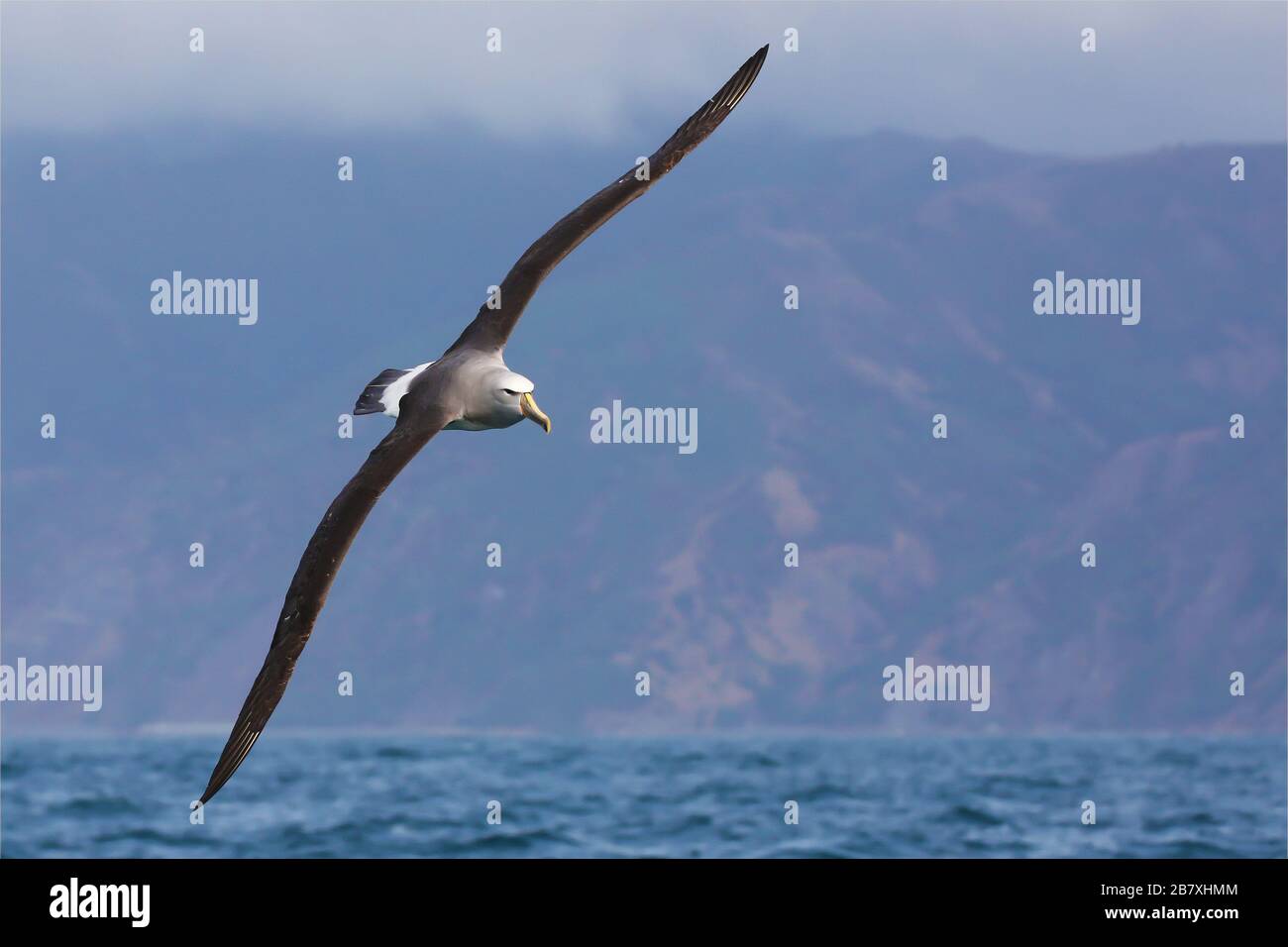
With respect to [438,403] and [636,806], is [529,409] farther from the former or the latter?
[636,806]

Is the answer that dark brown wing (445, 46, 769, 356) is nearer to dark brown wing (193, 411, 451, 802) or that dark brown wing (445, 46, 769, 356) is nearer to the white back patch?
the white back patch

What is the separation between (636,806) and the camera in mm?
61312

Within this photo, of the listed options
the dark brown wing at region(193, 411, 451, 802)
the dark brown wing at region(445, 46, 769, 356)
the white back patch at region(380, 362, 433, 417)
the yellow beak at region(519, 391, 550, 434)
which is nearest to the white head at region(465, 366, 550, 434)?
the yellow beak at region(519, 391, 550, 434)

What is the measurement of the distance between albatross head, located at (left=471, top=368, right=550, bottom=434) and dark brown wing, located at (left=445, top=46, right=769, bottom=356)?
2.67ft

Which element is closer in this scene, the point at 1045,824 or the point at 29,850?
the point at 29,850

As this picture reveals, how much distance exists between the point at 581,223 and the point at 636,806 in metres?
45.1

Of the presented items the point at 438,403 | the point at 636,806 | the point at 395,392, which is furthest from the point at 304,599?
the point at 636,806

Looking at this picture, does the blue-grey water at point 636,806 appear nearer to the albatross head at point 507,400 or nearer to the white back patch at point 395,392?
the white back patch at point 395,392

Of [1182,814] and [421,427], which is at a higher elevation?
[421,427]

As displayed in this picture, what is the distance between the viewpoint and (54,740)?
190 m
